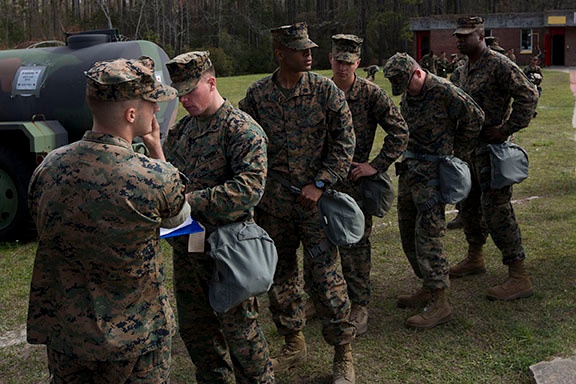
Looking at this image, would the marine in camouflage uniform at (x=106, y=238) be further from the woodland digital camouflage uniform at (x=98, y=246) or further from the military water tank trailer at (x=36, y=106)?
the military water tank trailer at (x=36, y=106)

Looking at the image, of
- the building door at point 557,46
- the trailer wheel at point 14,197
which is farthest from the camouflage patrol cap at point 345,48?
the building door at point 557,46

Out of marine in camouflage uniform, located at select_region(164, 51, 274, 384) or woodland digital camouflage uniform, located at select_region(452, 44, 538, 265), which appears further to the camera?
woodland digital camouflage uniform, located at select_region(452, 44, 538, 265)

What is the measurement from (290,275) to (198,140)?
1269mm

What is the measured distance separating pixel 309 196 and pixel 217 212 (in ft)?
3.28

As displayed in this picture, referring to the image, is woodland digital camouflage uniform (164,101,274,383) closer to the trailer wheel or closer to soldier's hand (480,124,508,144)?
soldier's hand (480,124,508,144)

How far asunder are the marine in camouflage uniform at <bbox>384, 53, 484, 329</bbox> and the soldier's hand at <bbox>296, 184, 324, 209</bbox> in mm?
1132

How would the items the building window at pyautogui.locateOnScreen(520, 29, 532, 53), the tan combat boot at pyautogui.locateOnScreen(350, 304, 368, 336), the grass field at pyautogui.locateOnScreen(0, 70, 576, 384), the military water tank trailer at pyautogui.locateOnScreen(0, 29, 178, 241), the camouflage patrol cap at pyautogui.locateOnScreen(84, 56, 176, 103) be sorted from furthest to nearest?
the building window at pyautogui.locateOnScreen(520, 29, 532, 53), the military water tank trailer at pyautogui.locateOnScreen(0, 29, 178, 241), the tan combat boot at pyautogui.locateOnScreen(350, 304, 368, 336), the grass field at pyautogui.locateOnScreen(0, 70, 576, 384), the camouflage patrol cap at pyautogui.locateOnScreen(84, 56, 176, 103)

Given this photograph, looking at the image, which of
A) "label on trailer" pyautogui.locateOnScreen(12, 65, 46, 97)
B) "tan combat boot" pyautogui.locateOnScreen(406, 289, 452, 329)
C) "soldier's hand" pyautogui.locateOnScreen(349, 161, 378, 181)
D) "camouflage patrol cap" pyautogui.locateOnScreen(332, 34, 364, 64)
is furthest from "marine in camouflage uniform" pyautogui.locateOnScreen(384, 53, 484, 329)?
"label on trailer" pyautogui.locateOnScreen(12, 65, 46, 97)

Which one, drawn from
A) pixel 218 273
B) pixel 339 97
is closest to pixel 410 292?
pixel 339 97

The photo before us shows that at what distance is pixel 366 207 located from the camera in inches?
197

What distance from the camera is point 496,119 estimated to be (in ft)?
17.7

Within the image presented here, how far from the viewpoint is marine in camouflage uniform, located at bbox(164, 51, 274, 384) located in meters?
3.25

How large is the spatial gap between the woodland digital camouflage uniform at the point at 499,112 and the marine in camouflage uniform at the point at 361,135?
92 centimetres

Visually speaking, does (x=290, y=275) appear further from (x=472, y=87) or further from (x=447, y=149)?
(x=472, y=87)
